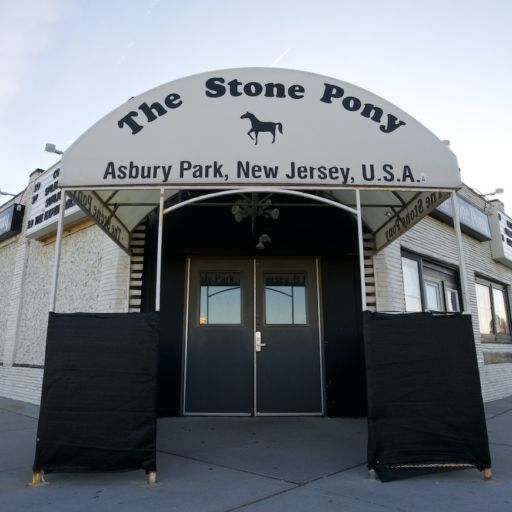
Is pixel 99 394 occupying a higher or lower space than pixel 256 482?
higher

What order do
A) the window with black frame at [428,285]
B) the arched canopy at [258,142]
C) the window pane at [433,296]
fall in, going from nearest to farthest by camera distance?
1. the arched canopy at [258,142]
2. the window with black frame at [428,285]
3. the window pane at [433,296]

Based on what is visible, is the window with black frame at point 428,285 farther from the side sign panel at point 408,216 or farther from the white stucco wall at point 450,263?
the side sign panel at point 408,216

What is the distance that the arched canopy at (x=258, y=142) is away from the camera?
13.5 ft

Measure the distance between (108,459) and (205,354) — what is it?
282cm

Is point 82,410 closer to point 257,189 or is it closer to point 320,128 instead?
point 257,189

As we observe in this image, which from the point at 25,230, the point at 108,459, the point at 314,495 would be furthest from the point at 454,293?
the point at 25,230

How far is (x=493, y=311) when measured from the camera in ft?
34.3

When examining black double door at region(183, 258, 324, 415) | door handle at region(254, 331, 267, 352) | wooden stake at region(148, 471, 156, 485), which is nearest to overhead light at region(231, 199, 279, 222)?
black double door at region(183, 258, 324, 415)

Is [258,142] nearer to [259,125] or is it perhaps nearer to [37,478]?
[259,125]

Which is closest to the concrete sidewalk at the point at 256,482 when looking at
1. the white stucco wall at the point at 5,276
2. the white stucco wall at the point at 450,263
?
the white stucco wall at the point at 450,263

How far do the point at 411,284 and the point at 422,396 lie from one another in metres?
4.21

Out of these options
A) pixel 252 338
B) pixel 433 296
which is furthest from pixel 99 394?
pixel 433 296

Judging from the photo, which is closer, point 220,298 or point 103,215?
point 103,215

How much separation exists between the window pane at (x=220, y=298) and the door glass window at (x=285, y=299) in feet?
1.48
